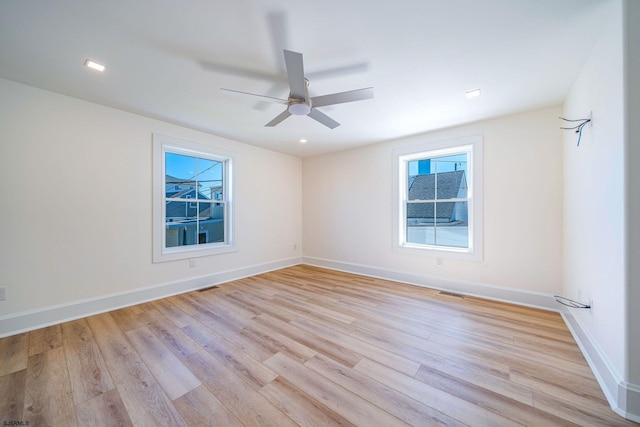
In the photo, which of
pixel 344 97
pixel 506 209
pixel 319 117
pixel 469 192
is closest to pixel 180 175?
pixel 319 117

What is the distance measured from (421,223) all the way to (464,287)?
1.14 meters

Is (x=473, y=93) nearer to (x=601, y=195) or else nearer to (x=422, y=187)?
(x=601, y=195)

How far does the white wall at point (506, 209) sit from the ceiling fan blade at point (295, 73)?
8.19 ft

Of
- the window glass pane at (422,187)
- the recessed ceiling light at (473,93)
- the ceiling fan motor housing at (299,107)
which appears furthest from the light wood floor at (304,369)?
the recessed ceiling light at (473,93)

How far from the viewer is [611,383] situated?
143cm

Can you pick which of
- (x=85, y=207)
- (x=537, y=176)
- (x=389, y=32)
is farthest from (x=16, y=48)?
(x=537, y=176)

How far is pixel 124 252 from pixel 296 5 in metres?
3.36

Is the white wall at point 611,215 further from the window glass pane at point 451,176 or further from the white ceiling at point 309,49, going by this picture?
the window glass pane at point 451,176

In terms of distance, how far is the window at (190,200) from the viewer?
3270mm

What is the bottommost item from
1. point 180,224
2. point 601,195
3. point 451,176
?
point 180,224

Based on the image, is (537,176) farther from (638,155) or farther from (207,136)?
(207,136)

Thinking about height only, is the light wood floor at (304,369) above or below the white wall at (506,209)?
below

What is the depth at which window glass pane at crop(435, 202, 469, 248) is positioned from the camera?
11.4 ft

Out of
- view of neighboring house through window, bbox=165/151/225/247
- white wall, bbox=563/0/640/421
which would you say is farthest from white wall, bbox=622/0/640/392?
view of neighboring house through window, bbox=165/151/225/247
